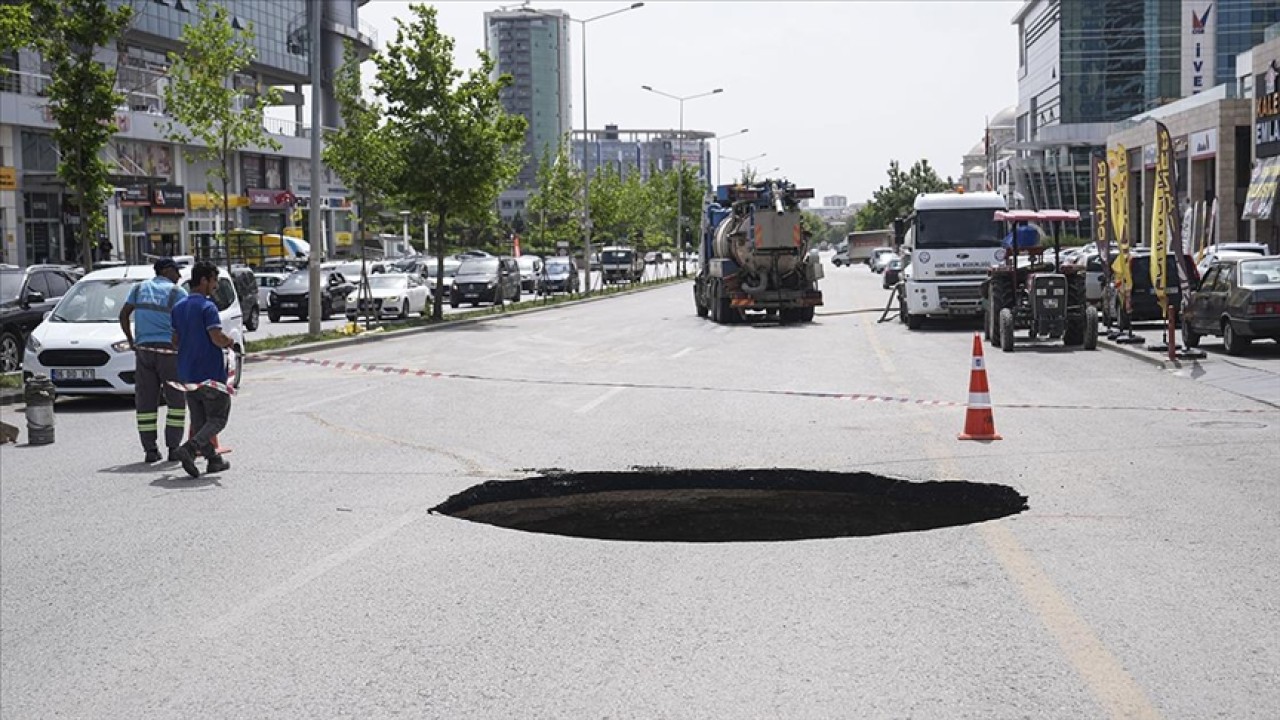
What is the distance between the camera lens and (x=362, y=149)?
126 ft

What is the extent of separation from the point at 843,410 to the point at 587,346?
12.3 metres

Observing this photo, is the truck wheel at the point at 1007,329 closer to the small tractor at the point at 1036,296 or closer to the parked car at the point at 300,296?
the small tractor at the point at 1036,296

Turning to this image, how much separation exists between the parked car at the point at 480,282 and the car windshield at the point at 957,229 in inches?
877

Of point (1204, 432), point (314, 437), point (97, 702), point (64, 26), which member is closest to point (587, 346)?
point (64, 26)

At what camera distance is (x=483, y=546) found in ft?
27.6

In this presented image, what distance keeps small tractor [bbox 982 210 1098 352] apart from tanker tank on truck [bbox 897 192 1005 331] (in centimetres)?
366

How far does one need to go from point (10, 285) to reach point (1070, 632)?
20.3m

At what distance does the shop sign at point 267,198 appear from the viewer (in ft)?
249

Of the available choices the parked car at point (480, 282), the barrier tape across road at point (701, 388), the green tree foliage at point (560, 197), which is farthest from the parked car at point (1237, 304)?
the green tree foliage at point (560, 197)

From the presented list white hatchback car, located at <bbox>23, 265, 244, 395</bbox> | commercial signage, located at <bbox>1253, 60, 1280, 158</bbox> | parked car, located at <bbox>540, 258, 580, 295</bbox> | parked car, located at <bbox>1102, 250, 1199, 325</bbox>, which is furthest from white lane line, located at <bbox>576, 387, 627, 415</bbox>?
parked car, located at <bbox>540, 258, 580, 295</bbox>

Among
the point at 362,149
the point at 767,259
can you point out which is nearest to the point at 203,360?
the point at 767,259

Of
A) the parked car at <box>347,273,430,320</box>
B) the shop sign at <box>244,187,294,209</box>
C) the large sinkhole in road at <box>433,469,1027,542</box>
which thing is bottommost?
the large sinkhole in road at <box>433,469,1027,542</box>

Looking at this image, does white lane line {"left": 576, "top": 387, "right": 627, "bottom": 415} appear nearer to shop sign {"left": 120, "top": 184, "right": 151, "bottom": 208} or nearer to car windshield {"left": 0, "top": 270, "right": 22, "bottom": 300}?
car windshield {"left": 0, "top": 270, "right": 22, "bottom": 300}

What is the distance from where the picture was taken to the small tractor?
79.8 feet
